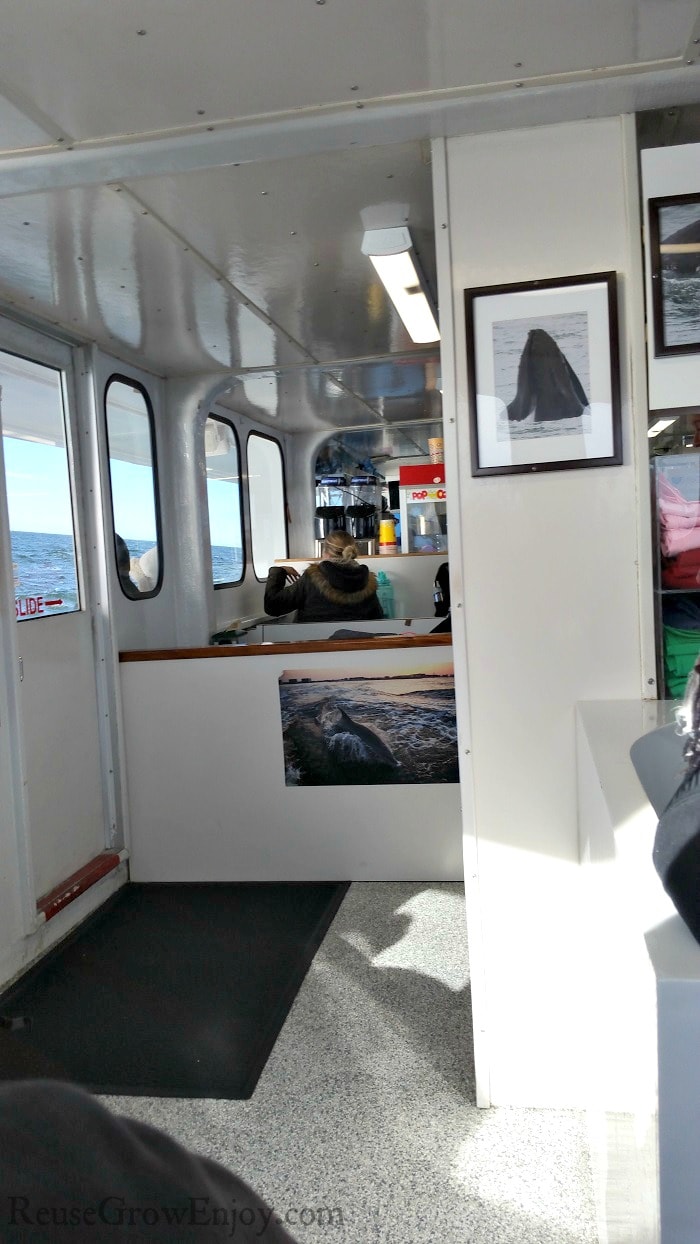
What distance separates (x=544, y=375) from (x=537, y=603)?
59cm

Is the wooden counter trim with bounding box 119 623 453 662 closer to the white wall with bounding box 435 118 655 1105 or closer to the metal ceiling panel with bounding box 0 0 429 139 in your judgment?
the white wall with bounding box 435 118 655 1105

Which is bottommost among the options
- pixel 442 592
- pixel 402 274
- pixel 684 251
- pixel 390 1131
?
pixel 390 1131

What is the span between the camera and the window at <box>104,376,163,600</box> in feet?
15.7

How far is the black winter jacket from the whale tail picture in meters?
3.44

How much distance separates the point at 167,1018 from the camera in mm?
3205

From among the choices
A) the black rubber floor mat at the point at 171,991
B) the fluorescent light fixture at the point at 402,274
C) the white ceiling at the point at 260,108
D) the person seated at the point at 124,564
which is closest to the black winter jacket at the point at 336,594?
the person seated at the point at 124,564

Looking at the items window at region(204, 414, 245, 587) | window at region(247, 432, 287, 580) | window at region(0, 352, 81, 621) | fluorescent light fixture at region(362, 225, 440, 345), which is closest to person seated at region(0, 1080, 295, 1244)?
fluorescent light fixture at region(362, 225, 440, 345)

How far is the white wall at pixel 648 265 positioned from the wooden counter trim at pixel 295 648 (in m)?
1.97

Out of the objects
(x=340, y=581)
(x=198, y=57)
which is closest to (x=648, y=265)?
(x=198, y=57)

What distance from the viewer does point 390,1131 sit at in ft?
8.25

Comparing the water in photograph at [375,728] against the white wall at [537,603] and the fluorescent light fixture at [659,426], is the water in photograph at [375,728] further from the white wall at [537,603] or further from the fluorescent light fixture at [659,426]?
the fluorescent light fixture at [659,426]

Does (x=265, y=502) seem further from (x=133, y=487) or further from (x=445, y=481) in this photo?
(x=445, y=481)

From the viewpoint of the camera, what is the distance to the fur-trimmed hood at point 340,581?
5.87 m

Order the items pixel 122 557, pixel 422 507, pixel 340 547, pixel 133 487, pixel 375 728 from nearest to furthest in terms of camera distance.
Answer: pixel 375 728 → pixel 122 557 → pixel 133 487 → pixel 340 547 → pixel 422 507
